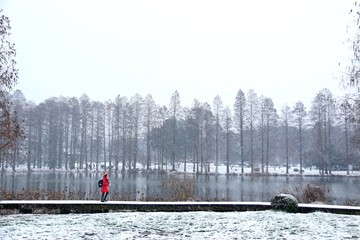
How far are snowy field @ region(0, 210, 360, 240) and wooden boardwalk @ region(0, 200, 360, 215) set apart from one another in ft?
2.59

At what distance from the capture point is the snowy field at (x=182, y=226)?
34.4 feet

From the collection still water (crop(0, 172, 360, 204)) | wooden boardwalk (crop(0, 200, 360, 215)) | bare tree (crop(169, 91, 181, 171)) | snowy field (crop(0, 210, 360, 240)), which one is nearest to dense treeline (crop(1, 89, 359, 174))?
bare tree (crop(169, 91, 181, 171))

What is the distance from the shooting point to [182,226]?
12039 mm

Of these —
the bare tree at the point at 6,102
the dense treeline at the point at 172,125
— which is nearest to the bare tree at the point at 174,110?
the dense treeline at the point at 172,125

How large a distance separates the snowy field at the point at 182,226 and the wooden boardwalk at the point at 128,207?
2.59ft

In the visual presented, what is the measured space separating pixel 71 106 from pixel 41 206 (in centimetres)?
5881

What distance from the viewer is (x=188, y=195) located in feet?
72.2

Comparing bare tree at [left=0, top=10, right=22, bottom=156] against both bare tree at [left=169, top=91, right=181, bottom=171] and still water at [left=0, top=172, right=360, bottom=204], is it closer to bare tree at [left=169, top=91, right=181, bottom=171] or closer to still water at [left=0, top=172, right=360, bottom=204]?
still water at [left=0, top=172, right=360, bottom=204]

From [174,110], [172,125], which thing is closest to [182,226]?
[174,110]

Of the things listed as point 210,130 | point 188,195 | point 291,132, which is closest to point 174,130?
point 210,130

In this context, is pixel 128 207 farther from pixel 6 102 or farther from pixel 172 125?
pixel 172 125

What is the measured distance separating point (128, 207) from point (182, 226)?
14.8ft

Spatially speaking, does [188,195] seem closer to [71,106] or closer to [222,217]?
[222,217]

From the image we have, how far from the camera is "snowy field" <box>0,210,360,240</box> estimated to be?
1048 centimetres
